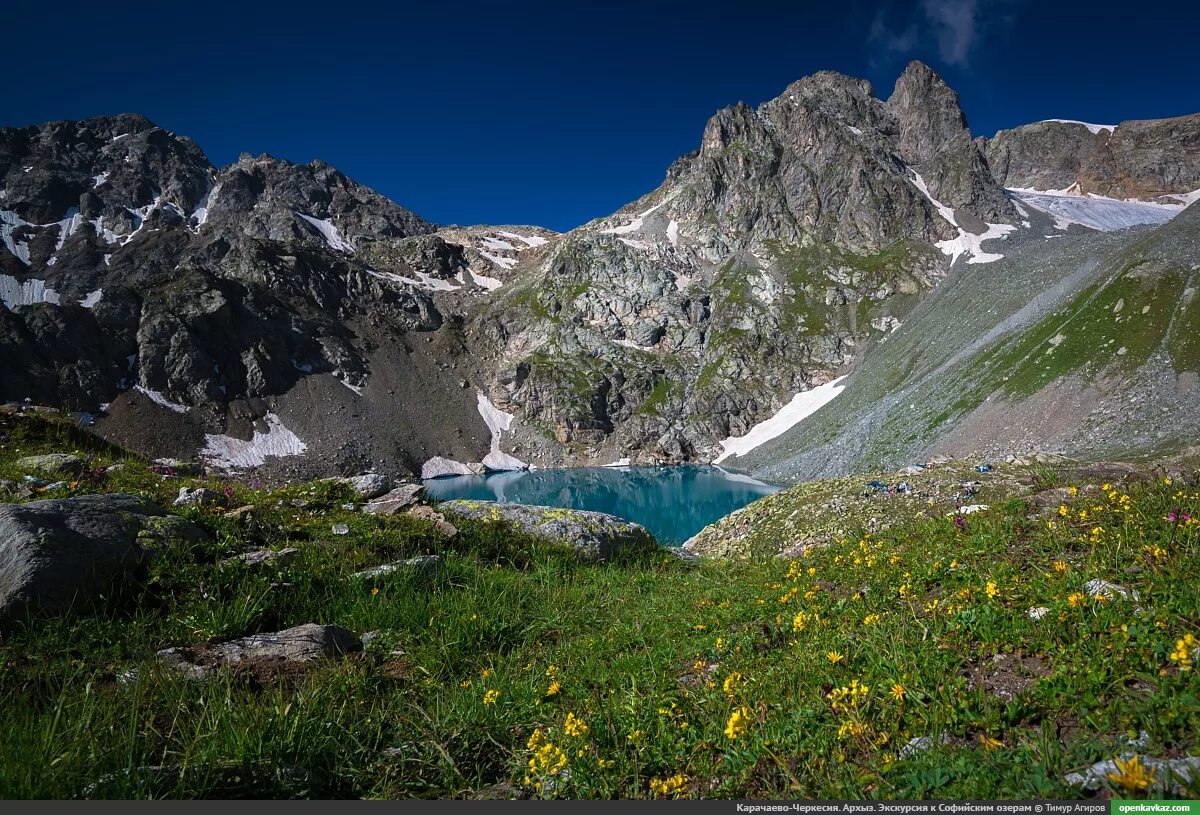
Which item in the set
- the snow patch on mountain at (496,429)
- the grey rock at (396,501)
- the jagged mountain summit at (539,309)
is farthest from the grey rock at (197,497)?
the snow patch on mountain at (496,429)

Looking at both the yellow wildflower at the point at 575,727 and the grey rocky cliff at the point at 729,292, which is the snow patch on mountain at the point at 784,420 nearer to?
the grey rocky cliff at the point at 729,292

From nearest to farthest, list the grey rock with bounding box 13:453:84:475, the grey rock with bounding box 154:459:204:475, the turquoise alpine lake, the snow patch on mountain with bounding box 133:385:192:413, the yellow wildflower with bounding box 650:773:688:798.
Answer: the yellow wildflower with bounding box 650:773:688:798
the grey rock with bounding box 13:453:84:475
the grey rock with bounding box 154:459:204:475
the turquoise alpine lake
the snow patch on mountain with bounding box 133:385:192:413

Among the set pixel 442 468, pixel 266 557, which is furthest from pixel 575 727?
pixel 442 468

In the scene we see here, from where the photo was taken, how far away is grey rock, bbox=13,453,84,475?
9266 mm

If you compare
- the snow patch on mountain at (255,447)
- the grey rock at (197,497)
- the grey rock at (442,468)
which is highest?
the snow patch on mountain at (255,447)

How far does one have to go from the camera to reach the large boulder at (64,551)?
500cm

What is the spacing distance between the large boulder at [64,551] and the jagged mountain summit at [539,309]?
98021mm

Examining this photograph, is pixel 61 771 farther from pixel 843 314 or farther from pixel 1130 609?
pixel 843 314

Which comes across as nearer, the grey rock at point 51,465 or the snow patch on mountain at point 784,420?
the grey rock at point 51,465

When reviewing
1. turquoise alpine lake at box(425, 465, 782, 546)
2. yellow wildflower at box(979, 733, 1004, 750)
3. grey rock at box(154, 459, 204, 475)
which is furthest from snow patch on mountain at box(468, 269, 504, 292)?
yellow wildflower at box(979, 733, 1004, 750)

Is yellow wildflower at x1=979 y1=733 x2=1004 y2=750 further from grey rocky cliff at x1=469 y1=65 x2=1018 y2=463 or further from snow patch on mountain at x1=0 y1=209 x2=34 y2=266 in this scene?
snow patch on mountain at x1=0 y1=209 x2=34 y2=266

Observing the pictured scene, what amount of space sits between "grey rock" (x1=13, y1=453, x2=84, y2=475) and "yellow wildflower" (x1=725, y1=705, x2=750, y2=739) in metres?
11.9

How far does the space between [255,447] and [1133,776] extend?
12952cm

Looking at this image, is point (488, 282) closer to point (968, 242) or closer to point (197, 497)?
point (968, 242)
